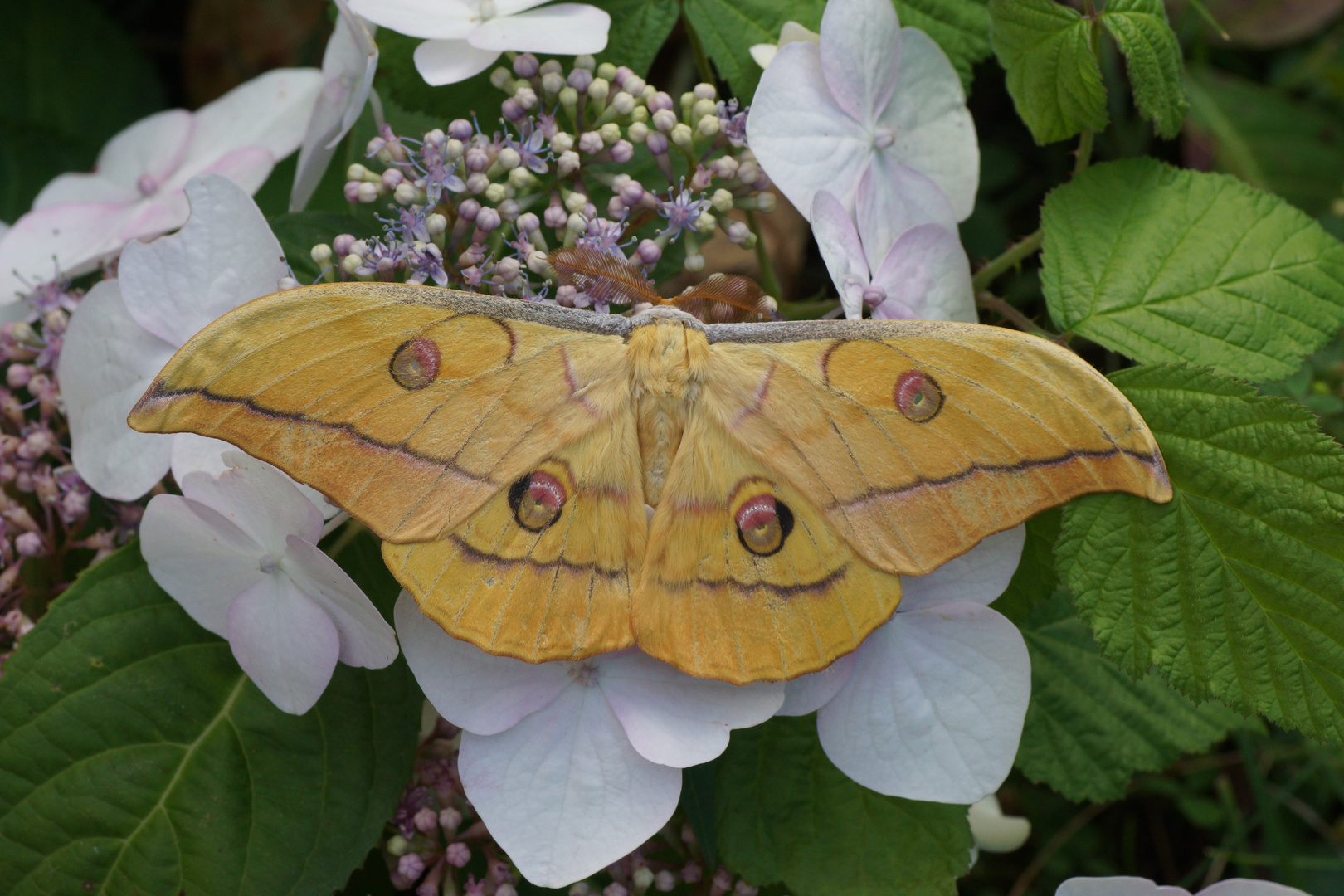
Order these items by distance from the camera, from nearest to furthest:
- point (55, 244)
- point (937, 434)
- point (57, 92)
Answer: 1. point (937, 434)
2. point (55, 244)
3. point (57, 92)

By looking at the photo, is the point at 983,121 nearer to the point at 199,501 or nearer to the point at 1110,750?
the point at 1110,750

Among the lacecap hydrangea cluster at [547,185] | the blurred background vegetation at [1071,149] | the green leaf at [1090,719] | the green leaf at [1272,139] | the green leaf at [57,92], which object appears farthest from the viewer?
the green leaf at [1272,139]

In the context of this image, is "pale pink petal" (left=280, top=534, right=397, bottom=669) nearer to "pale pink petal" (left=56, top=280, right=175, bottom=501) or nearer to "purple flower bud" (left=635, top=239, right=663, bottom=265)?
"pale pink petal" (left=56, top=280, right=175, bottom=501)

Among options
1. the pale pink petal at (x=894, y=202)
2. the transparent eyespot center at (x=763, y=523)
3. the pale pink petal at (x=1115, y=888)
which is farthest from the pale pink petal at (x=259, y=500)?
the pale pink petal at (x=1115, y=888)

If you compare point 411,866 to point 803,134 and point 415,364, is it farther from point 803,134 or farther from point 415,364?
point 803,134

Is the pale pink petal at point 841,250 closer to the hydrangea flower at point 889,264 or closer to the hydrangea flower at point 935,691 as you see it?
the hydrangea flower at point 889,264

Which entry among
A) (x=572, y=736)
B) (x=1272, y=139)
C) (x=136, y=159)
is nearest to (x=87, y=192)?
(x=136, y=159)
